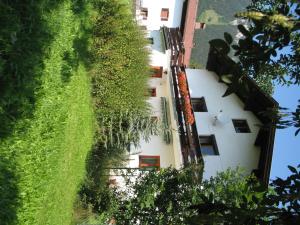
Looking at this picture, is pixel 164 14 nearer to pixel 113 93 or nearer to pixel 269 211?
pixel 113 93

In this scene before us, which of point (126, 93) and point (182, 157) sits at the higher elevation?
point (126, 93)

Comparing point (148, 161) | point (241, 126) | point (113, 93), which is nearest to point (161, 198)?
point (113, 93)

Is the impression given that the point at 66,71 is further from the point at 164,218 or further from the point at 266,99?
the point at 266,99

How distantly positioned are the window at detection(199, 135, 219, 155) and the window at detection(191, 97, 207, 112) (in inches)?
58.5

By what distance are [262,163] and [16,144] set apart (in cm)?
1211

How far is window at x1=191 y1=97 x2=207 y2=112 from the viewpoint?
18562 millimetres

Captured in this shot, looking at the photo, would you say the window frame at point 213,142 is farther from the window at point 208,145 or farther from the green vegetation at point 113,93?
the green vegetation at point 113,93

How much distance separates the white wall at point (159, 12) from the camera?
969 inches

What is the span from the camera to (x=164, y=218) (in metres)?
12.5

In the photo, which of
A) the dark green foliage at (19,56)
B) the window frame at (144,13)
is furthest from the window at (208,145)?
the dark green foliage at (19,56)

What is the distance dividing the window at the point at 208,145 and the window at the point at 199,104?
1486 mm

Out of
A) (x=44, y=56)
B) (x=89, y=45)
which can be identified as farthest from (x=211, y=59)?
(x=44, y=56)

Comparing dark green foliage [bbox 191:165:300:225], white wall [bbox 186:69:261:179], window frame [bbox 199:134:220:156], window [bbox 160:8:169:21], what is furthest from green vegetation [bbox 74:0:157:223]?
dark green foliage [bbox 191:165:300:225]

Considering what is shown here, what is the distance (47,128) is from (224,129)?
10.6 meters
